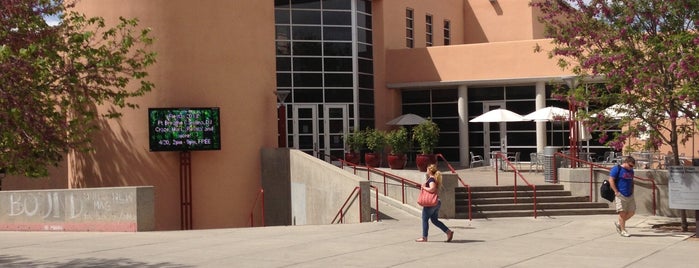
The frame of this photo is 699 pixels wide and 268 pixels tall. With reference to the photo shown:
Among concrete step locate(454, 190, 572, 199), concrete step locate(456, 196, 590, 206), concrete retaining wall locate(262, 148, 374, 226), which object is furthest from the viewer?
concrete retaining wall locate(262, 148, 374, 226)

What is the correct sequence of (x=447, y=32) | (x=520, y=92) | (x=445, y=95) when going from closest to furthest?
(x=520, y=92) → (x=445, y=95) → (x=447, y=32)

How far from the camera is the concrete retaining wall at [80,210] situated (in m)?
18.7

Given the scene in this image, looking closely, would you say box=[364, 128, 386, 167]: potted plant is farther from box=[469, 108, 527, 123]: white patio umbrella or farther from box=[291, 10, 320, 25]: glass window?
box=[291, 10, 320, 25]: glass window

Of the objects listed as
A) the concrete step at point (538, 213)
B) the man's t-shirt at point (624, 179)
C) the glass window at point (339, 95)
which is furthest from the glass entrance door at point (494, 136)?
the man's t-shirt at point (624, 179)

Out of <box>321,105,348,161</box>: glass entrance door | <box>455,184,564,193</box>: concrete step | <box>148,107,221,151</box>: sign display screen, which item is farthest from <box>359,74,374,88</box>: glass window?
<box>455,184,564,193</box>: concrete step

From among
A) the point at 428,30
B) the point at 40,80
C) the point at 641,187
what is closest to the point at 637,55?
the point at 641,187

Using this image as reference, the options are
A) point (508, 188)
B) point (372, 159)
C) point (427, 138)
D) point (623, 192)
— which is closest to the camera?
point (623, 192)

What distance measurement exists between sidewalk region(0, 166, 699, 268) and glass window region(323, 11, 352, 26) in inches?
600

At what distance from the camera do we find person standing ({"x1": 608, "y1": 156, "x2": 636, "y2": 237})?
1612cm

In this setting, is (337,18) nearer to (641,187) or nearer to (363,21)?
(363,21)

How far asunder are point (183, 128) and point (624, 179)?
12.9 meters

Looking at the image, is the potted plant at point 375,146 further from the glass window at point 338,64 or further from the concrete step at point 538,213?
the concrete step at point 538,213

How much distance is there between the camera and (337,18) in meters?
33.0

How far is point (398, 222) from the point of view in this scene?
63.1 feet
